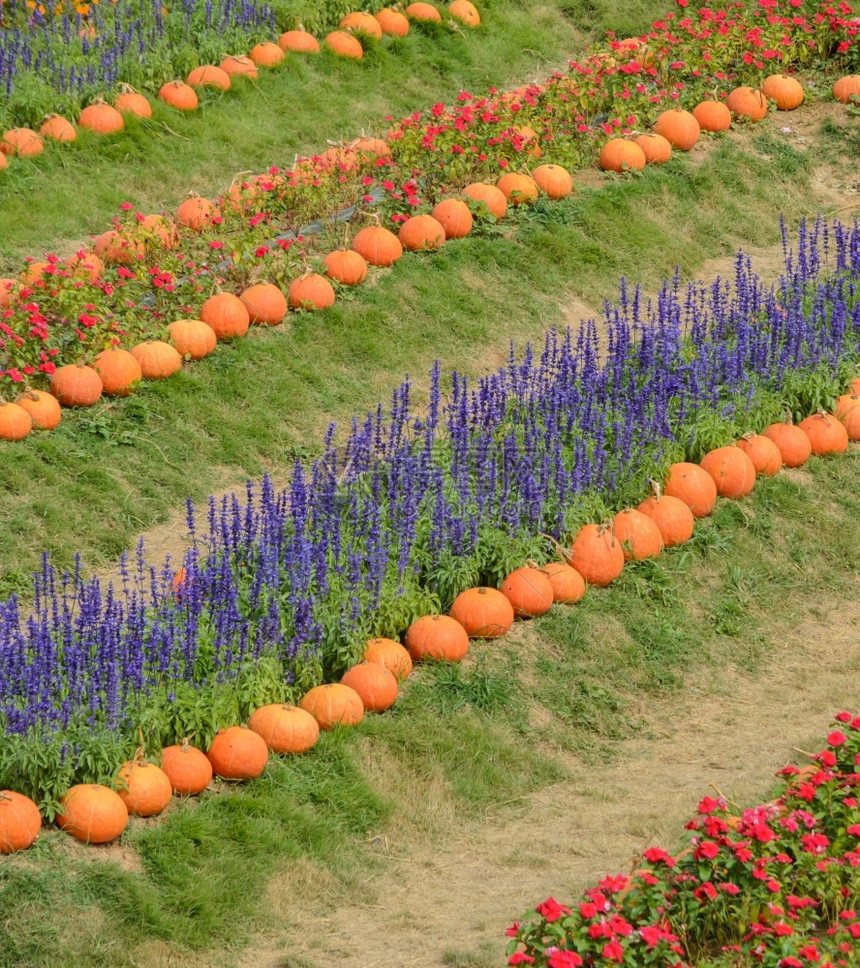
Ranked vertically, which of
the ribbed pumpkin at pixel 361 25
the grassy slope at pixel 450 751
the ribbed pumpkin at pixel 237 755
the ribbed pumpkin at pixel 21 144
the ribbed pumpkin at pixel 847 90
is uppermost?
the ribbed pumpkin at pixel 361 25

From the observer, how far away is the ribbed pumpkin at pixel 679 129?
14898 mm

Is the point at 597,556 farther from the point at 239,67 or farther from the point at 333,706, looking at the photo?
the point at 239,67

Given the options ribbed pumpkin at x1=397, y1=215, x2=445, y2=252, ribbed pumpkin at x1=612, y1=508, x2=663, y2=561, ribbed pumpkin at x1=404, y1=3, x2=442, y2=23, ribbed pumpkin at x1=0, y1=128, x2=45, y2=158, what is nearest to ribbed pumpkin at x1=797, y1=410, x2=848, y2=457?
ribbed pumpkin at x1=612, y1=508, x2=663, y2=561

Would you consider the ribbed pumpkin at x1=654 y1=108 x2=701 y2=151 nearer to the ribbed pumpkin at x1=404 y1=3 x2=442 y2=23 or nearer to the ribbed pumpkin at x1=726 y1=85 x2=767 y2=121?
the ribbed pumpkin at x1=726 y1=85 x2=767 y2=121

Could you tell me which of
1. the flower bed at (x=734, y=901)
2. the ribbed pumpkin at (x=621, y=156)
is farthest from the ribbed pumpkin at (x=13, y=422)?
the ribbed pumpkin at (x=621, y=156)

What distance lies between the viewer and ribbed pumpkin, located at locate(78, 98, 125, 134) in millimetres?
13992

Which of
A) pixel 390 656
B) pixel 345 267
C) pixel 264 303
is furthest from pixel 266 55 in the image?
pixel 390 656

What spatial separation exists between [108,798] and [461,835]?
1.65 meters

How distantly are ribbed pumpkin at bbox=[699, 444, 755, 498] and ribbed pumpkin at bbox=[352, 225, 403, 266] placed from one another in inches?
143

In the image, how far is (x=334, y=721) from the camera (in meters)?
7.74

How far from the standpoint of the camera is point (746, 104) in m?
15.6

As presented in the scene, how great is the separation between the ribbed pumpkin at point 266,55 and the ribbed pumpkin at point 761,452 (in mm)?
7481

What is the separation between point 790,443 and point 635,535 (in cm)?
172

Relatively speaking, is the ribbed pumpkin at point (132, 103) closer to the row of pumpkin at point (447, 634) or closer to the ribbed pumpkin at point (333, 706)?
the row of pumpkin at point (447, 634)
